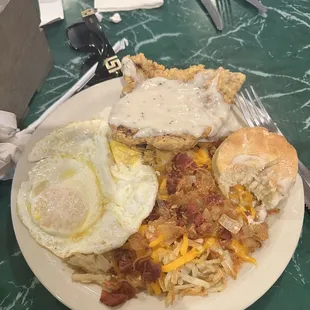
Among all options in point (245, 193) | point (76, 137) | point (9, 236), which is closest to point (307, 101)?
point (245, 193)

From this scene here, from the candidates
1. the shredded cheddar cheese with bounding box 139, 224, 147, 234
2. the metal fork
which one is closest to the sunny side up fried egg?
the shredded cheddar cheese with bounding box 139, 224, 147, 234

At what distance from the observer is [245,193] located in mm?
2070

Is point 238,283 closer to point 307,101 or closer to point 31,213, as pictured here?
point 31,213

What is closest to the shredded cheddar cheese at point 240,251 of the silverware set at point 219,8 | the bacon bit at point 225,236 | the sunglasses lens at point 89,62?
the bacon bit at point 225,236

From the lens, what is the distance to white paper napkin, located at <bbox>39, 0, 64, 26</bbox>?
119 inches

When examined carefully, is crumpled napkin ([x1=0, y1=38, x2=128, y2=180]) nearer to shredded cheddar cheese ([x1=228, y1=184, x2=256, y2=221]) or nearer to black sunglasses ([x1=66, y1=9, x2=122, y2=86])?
A: black sunglasses ([x1=66, y1=9, x2=122, y2=86])

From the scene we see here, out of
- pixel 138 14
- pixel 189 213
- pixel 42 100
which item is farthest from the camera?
pixel 138 14

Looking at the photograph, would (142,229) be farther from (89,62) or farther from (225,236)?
(89,62)

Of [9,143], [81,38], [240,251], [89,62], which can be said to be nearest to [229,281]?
[240,251]

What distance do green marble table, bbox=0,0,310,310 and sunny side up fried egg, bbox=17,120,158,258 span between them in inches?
Answer: 14.0

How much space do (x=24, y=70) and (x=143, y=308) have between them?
1448mm

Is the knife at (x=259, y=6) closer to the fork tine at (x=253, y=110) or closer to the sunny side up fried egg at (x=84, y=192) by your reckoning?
the fork tine at (x=253, y=110)

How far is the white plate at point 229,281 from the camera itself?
1.86 metres

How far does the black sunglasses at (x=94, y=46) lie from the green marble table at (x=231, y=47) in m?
0.07
